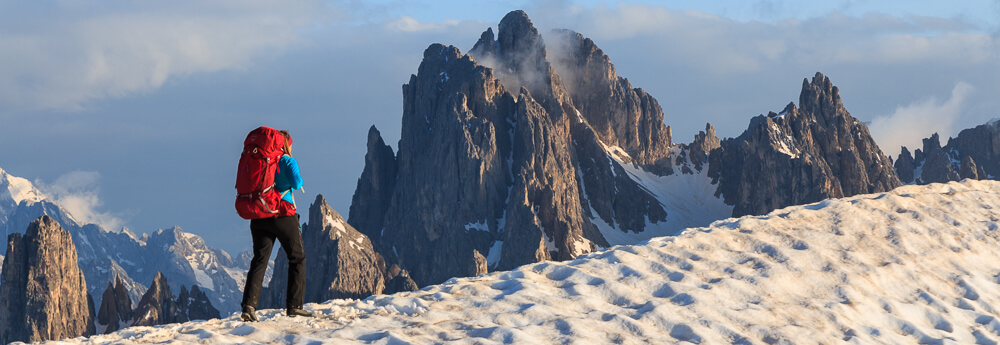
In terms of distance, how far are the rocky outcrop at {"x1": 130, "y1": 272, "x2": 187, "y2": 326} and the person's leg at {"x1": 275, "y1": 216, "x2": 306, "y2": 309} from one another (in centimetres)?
18997

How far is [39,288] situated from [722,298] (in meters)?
191

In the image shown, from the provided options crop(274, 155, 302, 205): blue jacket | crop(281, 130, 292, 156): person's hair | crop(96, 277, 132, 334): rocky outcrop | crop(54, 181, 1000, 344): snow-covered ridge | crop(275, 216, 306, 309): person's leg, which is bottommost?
crop(96, 277, 132, 334): rocky outcrop

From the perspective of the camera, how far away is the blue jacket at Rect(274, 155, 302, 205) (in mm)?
14312

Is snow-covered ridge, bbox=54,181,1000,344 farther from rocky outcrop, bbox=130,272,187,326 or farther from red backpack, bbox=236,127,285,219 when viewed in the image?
rocky outcrop, bbox=130,272,187,326

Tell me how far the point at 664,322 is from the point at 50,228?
19448cm

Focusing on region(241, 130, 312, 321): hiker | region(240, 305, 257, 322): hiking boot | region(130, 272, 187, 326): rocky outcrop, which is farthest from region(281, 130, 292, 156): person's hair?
region(130, 272, 187, 326): rocky outcrop

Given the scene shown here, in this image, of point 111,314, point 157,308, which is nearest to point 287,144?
point 157,308

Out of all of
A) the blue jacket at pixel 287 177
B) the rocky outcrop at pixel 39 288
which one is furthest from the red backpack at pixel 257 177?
the rocky outcrop at pixel 39 288

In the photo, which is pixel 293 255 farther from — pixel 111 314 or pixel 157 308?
pixel 111 314

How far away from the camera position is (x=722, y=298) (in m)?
16.1

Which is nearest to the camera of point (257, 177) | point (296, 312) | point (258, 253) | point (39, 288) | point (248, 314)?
point (257, 177)

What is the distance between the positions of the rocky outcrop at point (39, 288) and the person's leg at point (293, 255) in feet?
601

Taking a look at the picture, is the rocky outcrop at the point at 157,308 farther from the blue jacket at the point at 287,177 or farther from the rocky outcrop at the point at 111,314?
the blue jacket at the point at 287,177

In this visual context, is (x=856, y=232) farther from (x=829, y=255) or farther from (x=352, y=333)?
(x=352, y=333)
